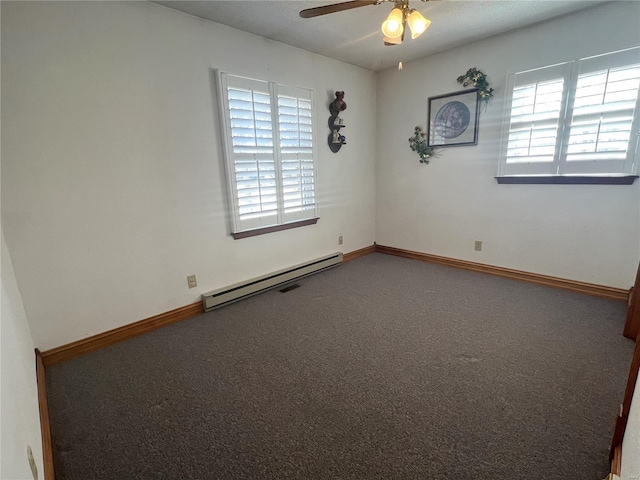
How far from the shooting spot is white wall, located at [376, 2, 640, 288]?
2.64 metres

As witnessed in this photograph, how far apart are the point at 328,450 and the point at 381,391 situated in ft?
1.53

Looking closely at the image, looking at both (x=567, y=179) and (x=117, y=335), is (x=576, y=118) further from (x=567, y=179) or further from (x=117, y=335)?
(x=117, y=335)

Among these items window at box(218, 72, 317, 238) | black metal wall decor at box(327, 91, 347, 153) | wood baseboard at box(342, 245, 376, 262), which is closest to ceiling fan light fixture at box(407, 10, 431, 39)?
window at box(218, 72, 317, 238)

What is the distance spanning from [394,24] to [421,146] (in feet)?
7.09

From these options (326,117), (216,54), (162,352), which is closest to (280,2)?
(216,54)

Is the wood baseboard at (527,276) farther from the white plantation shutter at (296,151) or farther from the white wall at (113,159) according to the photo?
the white wall at (113,159)

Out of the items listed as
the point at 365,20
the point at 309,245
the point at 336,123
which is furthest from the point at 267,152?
the point at 365,20

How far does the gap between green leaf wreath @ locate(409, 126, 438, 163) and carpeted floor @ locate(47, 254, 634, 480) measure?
1.86 meters

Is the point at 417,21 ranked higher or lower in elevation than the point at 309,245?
higher

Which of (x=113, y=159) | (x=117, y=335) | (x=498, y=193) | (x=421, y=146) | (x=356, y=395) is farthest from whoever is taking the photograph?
(x=421, y=146)

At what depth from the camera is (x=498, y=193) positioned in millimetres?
3299

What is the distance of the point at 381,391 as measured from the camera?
1727mm

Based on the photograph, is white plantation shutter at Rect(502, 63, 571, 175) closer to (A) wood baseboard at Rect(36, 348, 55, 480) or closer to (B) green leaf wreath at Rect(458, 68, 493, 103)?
(B) green leaf wreath at Rect(458, 68, 493, 103)

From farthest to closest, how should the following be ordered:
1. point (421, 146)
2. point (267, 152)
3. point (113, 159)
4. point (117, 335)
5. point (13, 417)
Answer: point (421, 146), point (267, 152), point (117, 335), point (113, 159), point (13, 417)
